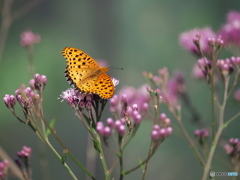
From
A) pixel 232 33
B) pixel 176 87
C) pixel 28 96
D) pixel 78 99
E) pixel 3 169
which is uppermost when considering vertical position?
pixel 28 96

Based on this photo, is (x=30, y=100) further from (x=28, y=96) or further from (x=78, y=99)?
(x=78, y=99)

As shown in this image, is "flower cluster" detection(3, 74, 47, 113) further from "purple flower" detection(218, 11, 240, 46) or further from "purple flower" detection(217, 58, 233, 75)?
"purple flower" detection(218, 11, 240, 46)

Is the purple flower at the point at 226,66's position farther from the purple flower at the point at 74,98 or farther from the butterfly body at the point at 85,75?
the purple flower at the point at 74,98

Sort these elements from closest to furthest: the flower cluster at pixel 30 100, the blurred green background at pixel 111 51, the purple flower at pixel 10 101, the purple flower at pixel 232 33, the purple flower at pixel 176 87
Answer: the flower cluster at pixel 30 100 < the purple flower at pixel 10 101 < the purple flower at pixel 232 33 < the purple flower at pixel 176 87 < the blurred green background at pixel 111 51

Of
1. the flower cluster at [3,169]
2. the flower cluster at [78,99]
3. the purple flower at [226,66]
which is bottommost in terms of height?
the purple flower at [226,66]

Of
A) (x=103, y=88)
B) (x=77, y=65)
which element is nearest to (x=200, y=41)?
(x=77, y=65)

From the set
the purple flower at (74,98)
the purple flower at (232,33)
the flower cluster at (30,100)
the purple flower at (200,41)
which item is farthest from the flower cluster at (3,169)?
the purple flower at (232,33)
